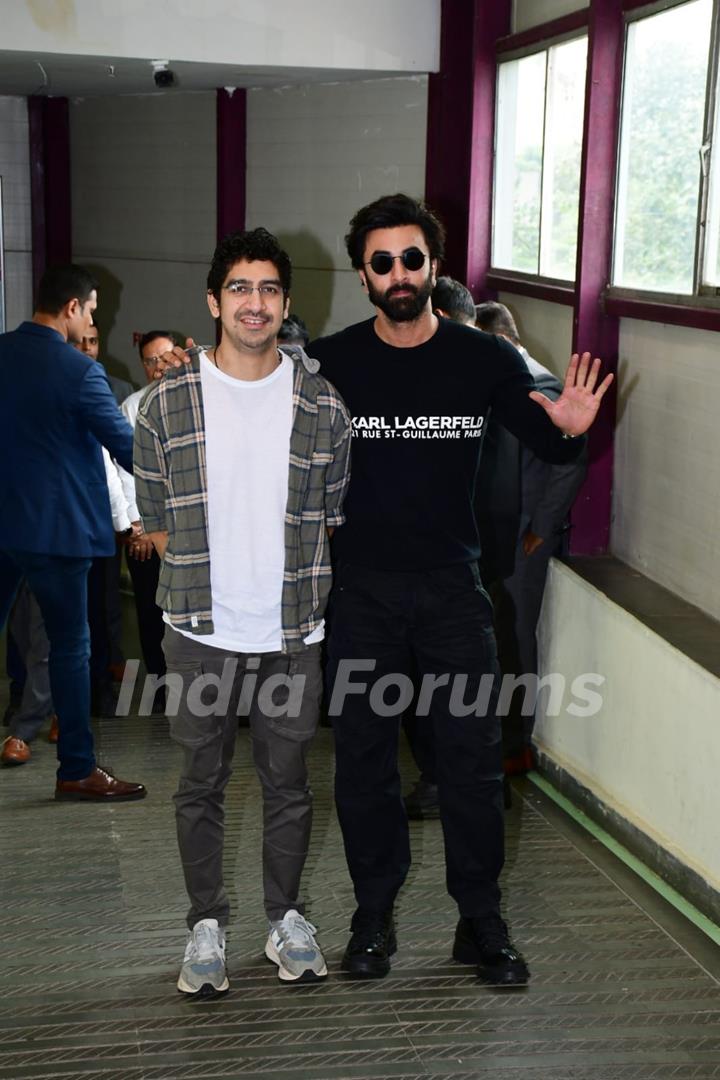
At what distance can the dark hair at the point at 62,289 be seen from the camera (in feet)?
14.5

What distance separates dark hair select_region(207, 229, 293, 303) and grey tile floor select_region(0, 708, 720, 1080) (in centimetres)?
168

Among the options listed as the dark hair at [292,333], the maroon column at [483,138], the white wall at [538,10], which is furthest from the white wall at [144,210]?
the dark hair at [292,333]

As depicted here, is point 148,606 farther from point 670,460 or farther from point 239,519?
point 239,519

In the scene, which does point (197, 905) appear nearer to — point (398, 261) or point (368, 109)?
point (398, 261)

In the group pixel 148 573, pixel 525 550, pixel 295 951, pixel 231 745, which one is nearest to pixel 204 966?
pixel 295 951

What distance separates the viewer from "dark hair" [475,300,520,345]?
4.77 m

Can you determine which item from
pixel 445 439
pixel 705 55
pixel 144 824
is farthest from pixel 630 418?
pixel 144 824

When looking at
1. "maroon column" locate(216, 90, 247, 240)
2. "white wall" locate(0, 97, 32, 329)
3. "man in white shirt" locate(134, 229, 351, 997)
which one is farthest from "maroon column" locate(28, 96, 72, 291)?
"man in white shirt" locate(134, 229, 351, 997)

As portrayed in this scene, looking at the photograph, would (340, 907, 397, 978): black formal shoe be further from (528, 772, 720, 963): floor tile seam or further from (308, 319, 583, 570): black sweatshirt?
(308, 319, 583, 570): black sweatshirt

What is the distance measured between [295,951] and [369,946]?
7.4 inches

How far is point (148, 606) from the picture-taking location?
5.52 m

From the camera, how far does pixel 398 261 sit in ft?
10.6

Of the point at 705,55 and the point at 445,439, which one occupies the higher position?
the point at 705,55

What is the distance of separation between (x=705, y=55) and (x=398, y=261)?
158 centimetres
